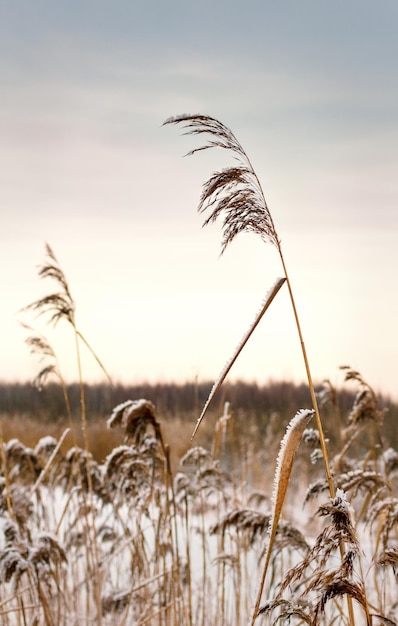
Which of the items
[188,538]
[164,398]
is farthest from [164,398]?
[188,538]

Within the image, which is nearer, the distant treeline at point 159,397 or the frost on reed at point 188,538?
the frost on reed at point 188,538

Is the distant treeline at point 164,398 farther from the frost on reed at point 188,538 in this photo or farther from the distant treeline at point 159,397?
the frost on reed at point 188,538

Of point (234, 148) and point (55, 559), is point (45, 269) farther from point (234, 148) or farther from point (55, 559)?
point (234, 148)

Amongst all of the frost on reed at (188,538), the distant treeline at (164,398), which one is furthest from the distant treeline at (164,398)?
the frost on reed at (188,538)

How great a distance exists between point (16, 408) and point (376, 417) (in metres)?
28.9

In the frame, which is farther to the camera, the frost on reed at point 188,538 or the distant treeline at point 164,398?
the distant treeline at point 164,398

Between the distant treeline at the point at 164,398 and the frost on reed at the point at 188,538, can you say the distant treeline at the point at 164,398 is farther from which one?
the frost on reed at the point at 188,538

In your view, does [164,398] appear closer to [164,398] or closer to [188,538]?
[164,398]

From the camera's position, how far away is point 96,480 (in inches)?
214

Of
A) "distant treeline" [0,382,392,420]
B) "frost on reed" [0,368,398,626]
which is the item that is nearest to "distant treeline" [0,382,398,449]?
"distant treeline" [0,382,392,420]

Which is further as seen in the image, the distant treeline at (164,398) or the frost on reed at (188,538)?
the distant treeline at (164,398)

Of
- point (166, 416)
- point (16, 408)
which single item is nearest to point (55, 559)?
point (166, 416)

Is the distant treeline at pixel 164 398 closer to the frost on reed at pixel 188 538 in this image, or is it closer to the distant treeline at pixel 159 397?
the distant treeline at pixel 159 397

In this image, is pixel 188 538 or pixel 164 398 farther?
pixel 164 398
